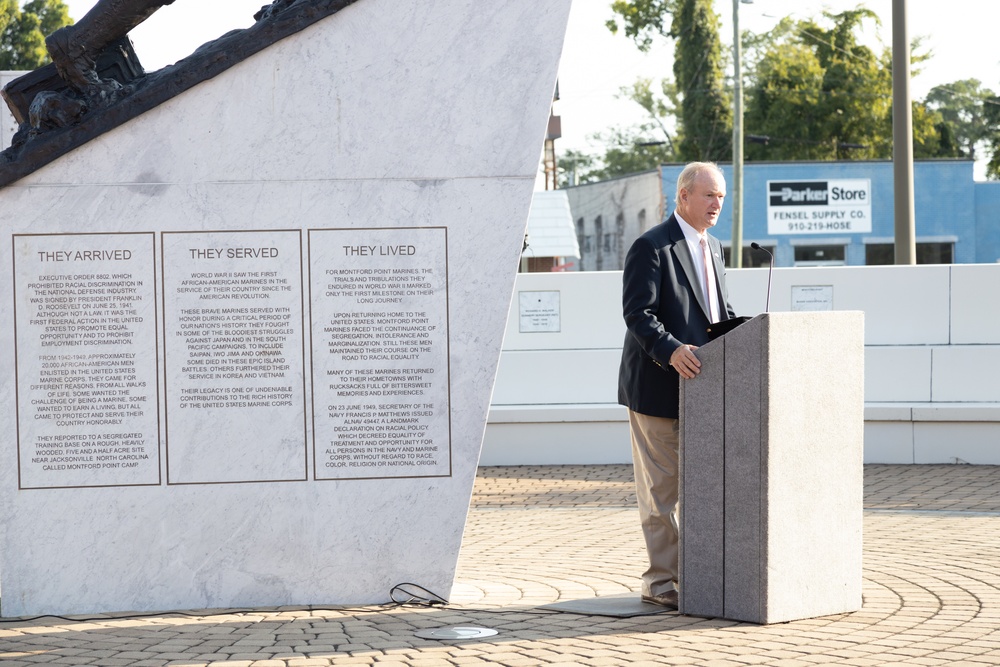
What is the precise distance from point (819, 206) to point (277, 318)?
35348 mm

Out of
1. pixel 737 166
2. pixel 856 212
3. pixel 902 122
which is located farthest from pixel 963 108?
pixel 902 122

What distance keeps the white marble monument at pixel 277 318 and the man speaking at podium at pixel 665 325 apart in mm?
722

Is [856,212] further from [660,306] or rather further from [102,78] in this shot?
[102,78]

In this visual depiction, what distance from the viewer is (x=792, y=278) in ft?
42.4

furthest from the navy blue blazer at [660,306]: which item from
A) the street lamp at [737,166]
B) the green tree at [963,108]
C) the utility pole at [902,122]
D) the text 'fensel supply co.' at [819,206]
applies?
the green tree at [963,108]

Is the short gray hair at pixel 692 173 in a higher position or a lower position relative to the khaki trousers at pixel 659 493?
higher

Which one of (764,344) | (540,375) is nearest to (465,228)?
(764,344)

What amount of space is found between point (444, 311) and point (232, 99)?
1447 millimetres

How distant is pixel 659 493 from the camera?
20.0 ft

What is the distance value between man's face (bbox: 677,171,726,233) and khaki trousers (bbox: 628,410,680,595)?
37.9 inches

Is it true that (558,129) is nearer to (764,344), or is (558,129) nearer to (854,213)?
(854,213)

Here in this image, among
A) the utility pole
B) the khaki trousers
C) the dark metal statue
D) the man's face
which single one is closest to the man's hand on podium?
the khaki trousers

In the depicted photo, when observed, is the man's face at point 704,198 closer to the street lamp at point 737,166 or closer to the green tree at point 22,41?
the street lamp at point 737,166

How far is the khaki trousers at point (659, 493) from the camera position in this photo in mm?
6094
